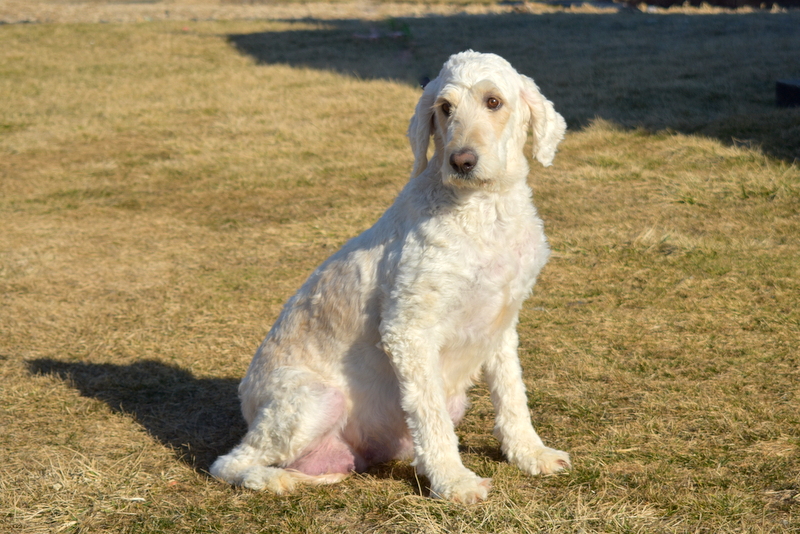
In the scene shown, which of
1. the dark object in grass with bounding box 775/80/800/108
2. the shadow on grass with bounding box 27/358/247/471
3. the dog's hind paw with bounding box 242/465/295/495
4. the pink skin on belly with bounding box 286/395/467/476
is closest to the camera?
the dog's hind paw with bounding box 242/465/295/495

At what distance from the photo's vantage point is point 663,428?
3.99 m

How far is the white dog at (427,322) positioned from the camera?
322 cm

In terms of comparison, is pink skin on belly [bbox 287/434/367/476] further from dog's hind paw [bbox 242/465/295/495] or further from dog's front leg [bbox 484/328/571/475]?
dog's front leg [bbox 484/328/571/475]

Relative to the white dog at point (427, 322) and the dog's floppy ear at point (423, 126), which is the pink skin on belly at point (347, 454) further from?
Answer: the dog's floppy ear at point (423, 126)

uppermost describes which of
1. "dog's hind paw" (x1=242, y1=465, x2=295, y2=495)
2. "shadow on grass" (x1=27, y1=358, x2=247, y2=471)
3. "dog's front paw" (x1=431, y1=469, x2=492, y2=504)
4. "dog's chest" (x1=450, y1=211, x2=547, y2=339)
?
"dog's chest" (x1=450, y1=211, x2=547, y2=339)

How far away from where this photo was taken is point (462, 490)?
319cm

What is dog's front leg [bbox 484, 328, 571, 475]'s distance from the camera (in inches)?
141

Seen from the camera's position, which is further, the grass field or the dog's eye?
the grass field

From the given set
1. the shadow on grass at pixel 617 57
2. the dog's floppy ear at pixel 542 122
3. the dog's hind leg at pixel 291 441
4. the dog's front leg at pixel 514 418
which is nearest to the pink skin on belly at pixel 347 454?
the dog's hind leg at pixel 291 441

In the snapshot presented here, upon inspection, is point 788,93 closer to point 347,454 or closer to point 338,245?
point 338,245

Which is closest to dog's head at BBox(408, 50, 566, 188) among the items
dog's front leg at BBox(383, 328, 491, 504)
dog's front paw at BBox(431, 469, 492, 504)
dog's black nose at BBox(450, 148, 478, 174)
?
dog's black nose at BBox(450, 148, 478, 174)

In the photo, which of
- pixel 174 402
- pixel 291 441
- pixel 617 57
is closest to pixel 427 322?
pixel 291 441

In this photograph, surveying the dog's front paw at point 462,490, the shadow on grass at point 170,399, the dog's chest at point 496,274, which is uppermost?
the dog's chest at point 496,274

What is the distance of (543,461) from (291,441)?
1.13 meters
